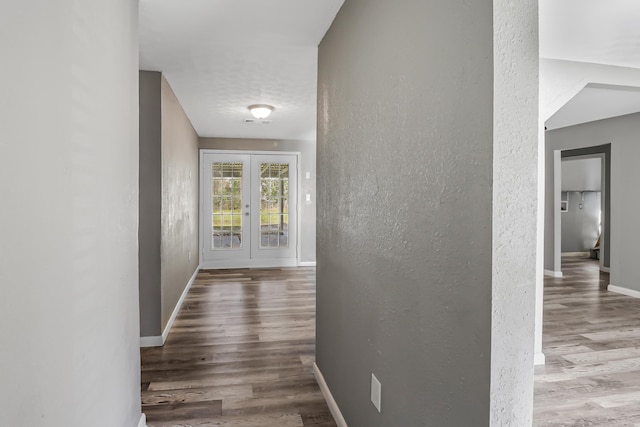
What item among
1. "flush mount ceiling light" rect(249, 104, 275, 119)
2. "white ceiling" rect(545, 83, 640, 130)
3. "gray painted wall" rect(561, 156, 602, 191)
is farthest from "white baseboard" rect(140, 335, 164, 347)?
"gray painted wall" rect(561, 156, 602, 191)

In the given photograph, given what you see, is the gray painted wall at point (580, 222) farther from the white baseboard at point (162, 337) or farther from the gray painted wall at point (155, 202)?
the gray painted wall at point (155, 202)

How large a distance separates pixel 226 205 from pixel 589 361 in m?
5.63

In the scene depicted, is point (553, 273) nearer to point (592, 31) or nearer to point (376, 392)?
point (592, 31)

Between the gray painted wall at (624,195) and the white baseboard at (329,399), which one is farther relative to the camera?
the gray painted wall at (624,195)

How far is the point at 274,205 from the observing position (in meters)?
7.27

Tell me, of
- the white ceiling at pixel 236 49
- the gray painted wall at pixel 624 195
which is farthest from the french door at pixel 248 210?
the gray painted wall at pixel 624 195

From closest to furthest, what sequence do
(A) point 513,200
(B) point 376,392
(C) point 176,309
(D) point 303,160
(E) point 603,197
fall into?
(A) point 513,200 → (B) point 376,392 → (C) point 176,309 → (E) point 603,197 → (D) point 303,160

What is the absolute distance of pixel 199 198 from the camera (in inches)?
273

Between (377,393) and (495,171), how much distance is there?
3.67 feet

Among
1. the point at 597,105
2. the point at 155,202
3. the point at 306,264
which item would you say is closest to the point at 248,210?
the point at 306,264

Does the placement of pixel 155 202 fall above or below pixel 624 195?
below

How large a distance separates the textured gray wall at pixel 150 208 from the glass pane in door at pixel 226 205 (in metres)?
3.66

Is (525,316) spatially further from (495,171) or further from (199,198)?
(199,198)

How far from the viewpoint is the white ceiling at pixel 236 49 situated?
2225 millimetres
